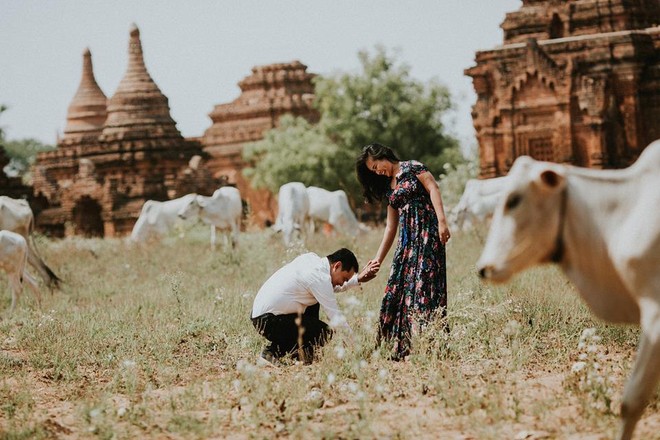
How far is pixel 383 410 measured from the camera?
4.92m

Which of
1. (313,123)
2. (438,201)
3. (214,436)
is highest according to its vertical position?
(313,123)

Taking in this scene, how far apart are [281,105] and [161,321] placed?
Result: 25.7 m

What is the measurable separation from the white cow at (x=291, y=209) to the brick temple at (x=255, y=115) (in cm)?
1504

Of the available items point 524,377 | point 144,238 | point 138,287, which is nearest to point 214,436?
point 524,377

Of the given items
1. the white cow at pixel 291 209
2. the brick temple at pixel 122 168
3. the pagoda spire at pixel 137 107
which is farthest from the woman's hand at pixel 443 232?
the pagoda spire at pixel 137 107

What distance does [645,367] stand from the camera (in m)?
3.70

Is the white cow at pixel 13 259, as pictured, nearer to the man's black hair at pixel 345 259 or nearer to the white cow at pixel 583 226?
the man's black hair at pixel 345 259

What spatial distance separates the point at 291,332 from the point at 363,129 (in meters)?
22.3

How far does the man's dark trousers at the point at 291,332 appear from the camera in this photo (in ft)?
21.0

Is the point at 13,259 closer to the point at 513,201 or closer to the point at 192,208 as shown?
the point at 192,208

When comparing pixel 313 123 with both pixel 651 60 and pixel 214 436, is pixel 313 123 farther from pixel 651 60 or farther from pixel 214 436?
pixel 214 436

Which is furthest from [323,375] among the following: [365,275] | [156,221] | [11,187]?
[11,187]

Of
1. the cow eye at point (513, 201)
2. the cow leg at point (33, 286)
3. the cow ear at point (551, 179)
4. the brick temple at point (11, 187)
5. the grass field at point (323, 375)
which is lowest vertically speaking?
the grass field at point (323, 375)

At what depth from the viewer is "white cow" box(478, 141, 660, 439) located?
3.83 meters
